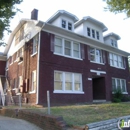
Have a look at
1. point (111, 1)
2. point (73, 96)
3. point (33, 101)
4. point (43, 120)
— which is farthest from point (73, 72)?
point (43, 120)

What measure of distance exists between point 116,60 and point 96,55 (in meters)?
3.93

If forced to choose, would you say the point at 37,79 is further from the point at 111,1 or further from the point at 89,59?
the point at 111,1

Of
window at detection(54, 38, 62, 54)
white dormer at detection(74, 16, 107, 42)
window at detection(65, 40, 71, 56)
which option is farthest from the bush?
window at detection(54, 38, 62, 54)

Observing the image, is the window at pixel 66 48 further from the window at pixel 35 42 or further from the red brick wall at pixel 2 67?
the red brick wall at pixel 2 67

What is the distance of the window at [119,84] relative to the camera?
63.6ft

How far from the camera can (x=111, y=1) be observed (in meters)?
12.1

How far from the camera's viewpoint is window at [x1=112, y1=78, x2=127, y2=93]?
63.6 feet

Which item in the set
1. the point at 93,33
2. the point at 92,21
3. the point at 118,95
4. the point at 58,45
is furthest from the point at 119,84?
the point at 58,45

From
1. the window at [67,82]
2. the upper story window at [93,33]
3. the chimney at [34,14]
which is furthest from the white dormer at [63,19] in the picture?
the window at [67,82]

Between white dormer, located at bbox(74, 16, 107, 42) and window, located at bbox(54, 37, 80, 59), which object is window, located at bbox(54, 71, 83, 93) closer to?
window, located at bbox(54, 37, 80, 59)

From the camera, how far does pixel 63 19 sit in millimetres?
16641

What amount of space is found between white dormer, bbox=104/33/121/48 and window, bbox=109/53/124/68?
1770mm

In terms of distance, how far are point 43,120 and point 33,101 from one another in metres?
7.19

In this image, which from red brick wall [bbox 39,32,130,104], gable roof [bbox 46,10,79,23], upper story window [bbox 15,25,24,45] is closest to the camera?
red brick wall [bbox 39,32,130,104]
